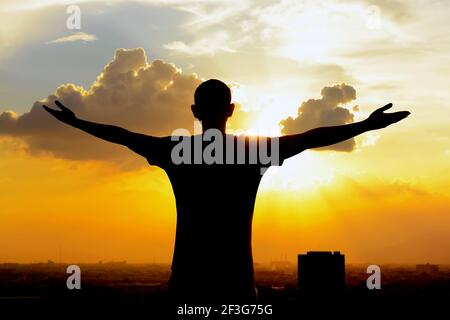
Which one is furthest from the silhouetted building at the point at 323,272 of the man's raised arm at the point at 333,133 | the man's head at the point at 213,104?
the man's head at the point at 213,104

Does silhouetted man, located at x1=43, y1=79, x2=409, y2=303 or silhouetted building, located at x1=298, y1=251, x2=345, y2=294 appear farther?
silhouetted man, located at x1=43, y1=79, x2=409, y2=303

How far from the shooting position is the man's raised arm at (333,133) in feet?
15.2

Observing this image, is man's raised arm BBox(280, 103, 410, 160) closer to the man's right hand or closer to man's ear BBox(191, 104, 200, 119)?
man's ear BBox(191, 104, 200, 119)

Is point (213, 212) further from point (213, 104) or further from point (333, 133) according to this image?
point (333, 133)

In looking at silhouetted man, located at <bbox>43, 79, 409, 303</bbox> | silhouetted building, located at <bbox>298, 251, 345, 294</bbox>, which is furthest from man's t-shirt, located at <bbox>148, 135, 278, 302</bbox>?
silhouetted building, located at <bbox>298, 251, 345, 294</bbox>

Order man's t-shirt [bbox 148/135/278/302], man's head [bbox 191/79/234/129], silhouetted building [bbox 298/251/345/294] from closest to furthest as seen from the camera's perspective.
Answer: silhouetted building [bbox 298/251/345/294], man's t-shirt [bbox 148/135/278/302], man's head [bbox 191/79/234/129]

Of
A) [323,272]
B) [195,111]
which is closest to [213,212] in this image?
[195,111]

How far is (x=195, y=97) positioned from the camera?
15.2ft

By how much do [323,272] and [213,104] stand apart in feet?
4.32

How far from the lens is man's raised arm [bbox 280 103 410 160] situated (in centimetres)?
463

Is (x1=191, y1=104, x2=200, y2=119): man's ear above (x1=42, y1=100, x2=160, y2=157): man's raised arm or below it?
above

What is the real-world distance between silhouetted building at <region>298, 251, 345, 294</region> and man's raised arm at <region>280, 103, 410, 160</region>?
87 cm
